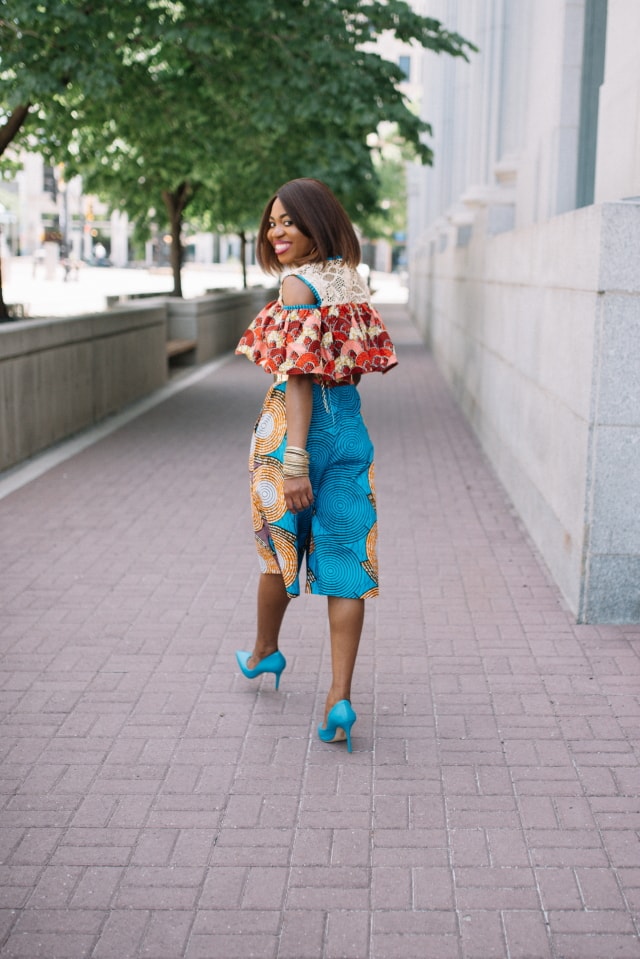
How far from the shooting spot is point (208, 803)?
152 inches

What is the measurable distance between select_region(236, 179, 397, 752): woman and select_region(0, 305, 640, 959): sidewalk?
47 cm

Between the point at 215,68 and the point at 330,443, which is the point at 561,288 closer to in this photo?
the point at 330,443

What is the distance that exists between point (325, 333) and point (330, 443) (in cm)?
39

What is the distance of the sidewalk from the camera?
10.4 feet

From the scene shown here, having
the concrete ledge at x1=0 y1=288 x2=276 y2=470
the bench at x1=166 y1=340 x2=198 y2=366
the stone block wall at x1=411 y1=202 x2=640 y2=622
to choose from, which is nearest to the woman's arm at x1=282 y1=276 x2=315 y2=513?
the stone block wall at x1=411 y1=202 x2=640 y2=622

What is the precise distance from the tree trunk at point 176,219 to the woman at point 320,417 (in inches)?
794

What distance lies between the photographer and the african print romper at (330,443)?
418cm

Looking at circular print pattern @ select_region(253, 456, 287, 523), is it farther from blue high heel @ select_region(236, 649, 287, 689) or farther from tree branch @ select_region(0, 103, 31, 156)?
tree branch @ select_region(0, 103, 31, 156)

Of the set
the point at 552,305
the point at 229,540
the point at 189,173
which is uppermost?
the point at 189,173

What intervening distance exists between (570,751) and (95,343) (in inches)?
362

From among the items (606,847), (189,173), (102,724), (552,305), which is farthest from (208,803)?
(189,173)

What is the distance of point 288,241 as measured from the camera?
425 centimetres

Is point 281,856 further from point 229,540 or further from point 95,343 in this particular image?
point 95,343

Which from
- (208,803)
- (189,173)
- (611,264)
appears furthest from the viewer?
(189,173)
